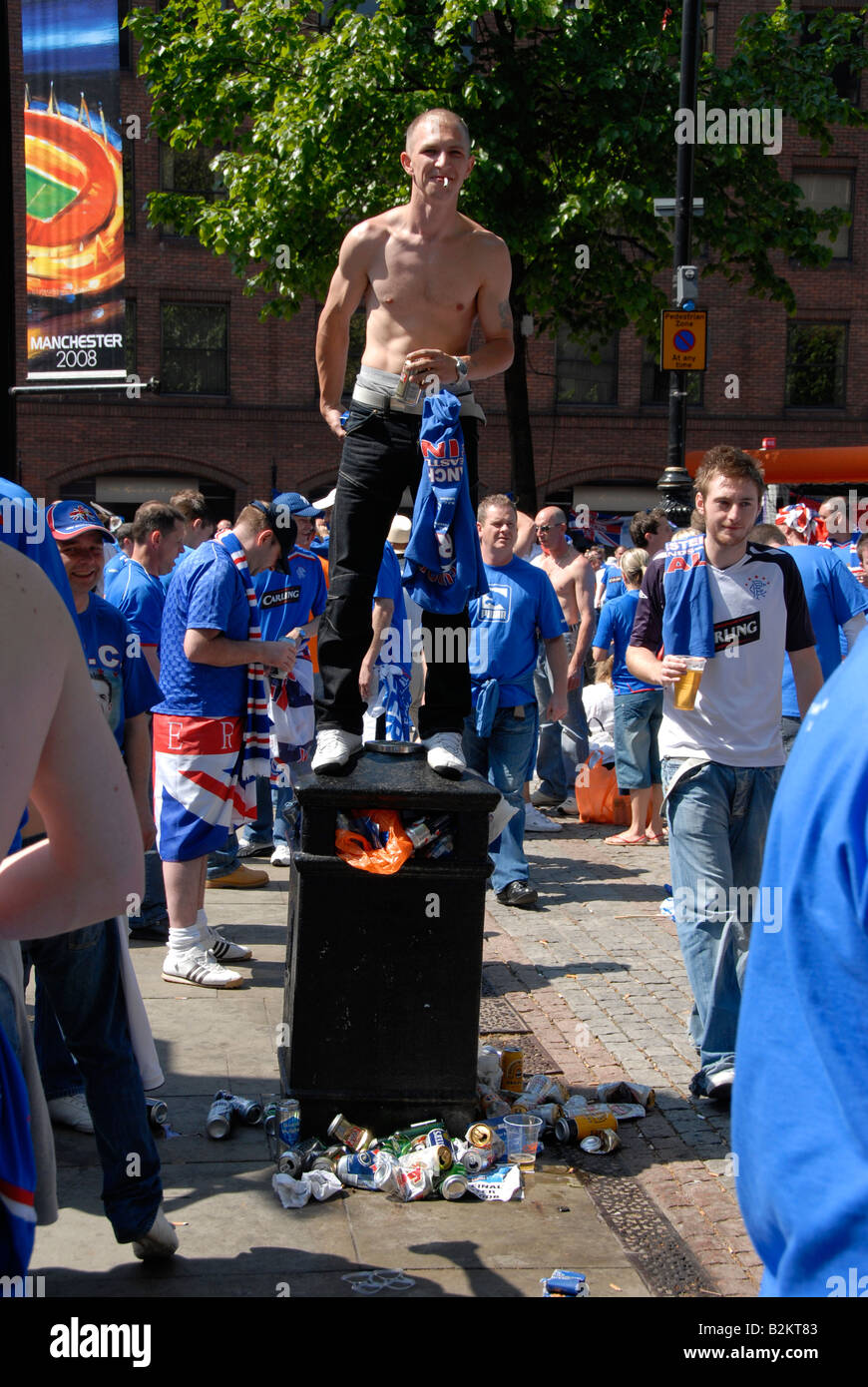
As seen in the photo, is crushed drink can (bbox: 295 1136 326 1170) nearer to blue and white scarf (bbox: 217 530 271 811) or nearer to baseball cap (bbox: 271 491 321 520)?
blue and white scarf (bbox: 217 530 271 811)

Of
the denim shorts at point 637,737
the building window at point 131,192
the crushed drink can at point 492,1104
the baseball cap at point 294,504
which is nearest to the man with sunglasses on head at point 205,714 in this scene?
the baseball cap at point 294,504

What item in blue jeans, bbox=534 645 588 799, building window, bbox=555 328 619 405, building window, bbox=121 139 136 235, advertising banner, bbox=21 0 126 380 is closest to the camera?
advertising banner, bbox=21 0 126 380

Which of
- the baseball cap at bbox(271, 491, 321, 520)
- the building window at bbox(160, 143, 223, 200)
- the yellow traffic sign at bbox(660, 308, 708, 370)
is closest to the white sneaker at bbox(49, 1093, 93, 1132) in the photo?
the baseball cap at bbox(271, 491, 321, 520)

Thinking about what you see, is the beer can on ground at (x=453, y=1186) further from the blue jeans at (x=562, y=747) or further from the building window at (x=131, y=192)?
the building window at (x=131, y=192)

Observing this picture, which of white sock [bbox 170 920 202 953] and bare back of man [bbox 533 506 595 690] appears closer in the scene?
white sock [bbox 170 920 202 953]

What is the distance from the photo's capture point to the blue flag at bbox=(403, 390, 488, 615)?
454 cm

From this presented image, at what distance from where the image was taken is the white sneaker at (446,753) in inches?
183

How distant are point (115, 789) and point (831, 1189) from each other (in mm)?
1042

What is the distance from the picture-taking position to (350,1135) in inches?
172

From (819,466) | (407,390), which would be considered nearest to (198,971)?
(407,390)

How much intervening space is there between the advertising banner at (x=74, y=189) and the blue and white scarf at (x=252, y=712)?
2.68 metres

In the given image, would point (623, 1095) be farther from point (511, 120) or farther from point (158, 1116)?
point (511, 120)

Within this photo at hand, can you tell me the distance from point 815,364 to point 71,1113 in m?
31.0

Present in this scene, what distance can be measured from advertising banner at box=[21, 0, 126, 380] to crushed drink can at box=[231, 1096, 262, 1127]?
529 cm
